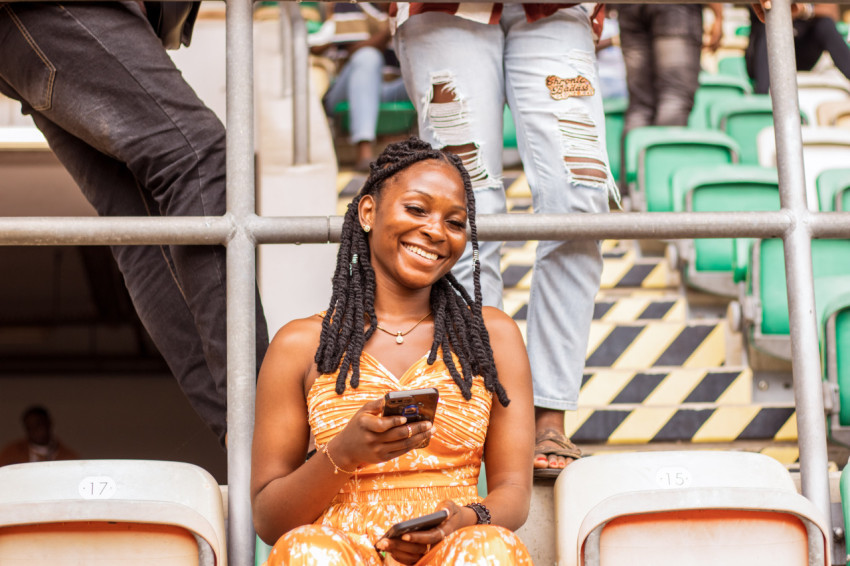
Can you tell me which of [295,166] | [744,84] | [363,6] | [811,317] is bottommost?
[811,317]

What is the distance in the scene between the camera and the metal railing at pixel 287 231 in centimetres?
149

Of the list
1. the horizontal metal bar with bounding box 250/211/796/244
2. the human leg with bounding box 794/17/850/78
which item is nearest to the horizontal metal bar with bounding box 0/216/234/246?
the horizontal metal bar with bounding box 250/211/796/244

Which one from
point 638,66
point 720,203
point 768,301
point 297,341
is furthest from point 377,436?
point 638,66

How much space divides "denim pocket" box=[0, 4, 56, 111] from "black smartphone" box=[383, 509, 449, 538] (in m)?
0.99

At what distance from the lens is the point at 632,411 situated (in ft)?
9.43

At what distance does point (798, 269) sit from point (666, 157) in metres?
2.79

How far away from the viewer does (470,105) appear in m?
1.90

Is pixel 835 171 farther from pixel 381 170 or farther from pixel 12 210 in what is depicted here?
pixel 12 210

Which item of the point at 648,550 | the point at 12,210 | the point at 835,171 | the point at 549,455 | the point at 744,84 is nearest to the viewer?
the point at 648,550

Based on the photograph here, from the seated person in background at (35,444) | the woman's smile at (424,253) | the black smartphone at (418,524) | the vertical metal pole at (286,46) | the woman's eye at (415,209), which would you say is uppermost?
the vertical metal pole at (286,46)

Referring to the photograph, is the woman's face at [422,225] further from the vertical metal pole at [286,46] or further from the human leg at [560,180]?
the vertical metal pole at [286,46]

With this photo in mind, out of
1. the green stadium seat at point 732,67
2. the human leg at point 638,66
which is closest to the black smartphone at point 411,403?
the human leg at point 638,66

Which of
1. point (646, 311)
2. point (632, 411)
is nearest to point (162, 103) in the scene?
point (632, 411)

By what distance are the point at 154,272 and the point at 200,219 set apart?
320 millimetres
